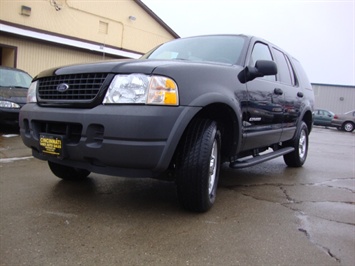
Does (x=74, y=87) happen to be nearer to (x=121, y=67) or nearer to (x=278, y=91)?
(x=121, y=67)

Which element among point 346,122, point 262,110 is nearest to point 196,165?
point 262,110

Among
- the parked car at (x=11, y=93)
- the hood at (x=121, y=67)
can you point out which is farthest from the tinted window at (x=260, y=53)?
the parked car at (x=11, y=93)

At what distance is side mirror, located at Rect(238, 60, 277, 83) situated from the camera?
12.5 ft

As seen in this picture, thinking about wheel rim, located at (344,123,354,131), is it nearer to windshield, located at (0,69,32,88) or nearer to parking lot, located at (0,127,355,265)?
windshield, located at (0,69,32,88)

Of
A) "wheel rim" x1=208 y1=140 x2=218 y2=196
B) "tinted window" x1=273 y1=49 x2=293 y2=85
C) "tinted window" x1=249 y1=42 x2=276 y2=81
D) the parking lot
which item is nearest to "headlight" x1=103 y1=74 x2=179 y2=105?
"wheel rim" x1=208 y1=140 x2=218 y2=196

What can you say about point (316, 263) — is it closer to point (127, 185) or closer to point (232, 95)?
point (232, 95)

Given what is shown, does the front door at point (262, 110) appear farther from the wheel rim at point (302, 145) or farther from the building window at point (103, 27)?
the building window at point (103, 27)

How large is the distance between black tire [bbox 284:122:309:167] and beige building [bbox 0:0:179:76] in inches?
403

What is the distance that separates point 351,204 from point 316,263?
78.2 inches

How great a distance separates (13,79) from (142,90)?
7.30 m

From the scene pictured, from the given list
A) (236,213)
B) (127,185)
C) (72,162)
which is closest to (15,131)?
(127,185)

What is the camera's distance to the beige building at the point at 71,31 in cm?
1477

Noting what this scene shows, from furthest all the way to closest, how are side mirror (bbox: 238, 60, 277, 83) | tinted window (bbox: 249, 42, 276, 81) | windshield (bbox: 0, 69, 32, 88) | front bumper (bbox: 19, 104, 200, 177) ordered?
1. windshield (bbox: 0, 69, 32, 88)
2. tinted window (bbox: 249, 42, 276, 81)
3. side mirror (bbox: 238, 60, 277, 83)
4. front bumper (bbox: 19, 104, 200, 177)

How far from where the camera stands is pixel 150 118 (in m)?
2.78
